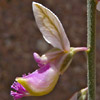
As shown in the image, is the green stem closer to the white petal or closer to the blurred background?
the white petal

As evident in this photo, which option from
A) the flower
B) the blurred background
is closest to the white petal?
the flower

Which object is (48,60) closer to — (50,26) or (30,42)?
(50,26)

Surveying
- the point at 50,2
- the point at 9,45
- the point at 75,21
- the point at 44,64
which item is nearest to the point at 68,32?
the point at 75,21

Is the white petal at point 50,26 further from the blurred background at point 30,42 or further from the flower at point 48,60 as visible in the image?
the blurred background at point 30,42

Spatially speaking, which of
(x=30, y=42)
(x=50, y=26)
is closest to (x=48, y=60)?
(x=50, y=26)

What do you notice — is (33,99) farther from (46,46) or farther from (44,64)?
(44,64)

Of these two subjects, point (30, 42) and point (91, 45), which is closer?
point (91, 45)
